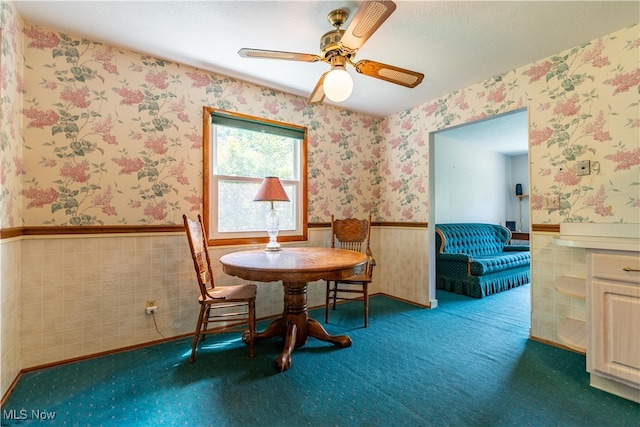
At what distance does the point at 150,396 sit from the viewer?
1640 mm

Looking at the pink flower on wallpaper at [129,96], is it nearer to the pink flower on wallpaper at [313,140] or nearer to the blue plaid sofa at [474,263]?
the pink flower on wallpaper at [313,140]

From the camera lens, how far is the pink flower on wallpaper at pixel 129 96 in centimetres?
222

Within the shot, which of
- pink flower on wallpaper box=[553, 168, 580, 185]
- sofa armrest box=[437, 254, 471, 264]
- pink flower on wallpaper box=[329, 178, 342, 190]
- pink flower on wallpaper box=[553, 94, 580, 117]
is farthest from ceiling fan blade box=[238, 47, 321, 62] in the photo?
sofa armrest box=[437, 254, 471, 264]

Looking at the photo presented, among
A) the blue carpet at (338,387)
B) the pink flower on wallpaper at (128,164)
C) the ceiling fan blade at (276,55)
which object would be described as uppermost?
the ceiling fan blade at (276,55)

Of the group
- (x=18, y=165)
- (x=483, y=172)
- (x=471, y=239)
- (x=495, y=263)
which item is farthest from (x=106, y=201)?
(x=483, y=172)

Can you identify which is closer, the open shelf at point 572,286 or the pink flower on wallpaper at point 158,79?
the open shelf at point 572,286

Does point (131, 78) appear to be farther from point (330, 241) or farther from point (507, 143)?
point (507, 143)

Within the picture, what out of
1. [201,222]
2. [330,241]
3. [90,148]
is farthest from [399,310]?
[90,148]

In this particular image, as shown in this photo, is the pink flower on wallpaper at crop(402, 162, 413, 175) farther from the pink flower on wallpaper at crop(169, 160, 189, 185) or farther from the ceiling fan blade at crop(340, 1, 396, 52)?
the pink flower on wallpaper at crop(169, 160, 189, 185)

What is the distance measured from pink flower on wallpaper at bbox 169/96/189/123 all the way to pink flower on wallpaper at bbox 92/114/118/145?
1.53 ft

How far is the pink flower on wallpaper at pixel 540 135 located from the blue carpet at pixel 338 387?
1.65 metres

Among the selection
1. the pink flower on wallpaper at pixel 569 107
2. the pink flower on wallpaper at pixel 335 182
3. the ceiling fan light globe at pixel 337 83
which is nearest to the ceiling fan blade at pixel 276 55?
the ceiling fan light globe at pixel 337 83

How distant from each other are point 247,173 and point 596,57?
2921 mm

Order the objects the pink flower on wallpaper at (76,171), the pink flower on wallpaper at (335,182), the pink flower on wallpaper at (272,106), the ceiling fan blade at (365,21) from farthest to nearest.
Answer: the pink flower on wallpaper at (335,182)
the pink flower on wallpaper at (272,106)
the pink flower on wallpaper at (76,171)
the ceiling fan blade at (365,21)
